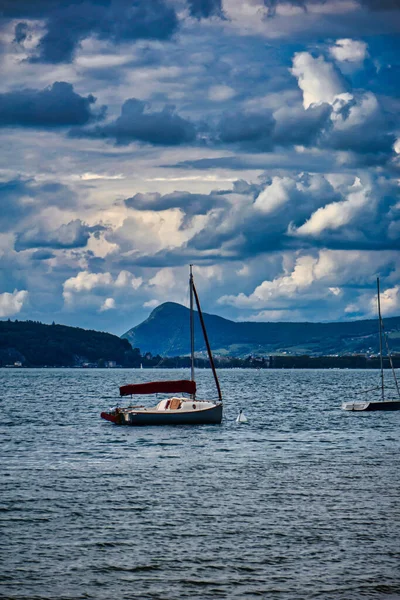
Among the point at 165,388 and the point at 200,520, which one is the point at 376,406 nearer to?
the point at 165,388

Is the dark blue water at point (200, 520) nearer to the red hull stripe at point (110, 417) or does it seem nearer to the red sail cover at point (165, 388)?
the red sail cover at point (165, 388)

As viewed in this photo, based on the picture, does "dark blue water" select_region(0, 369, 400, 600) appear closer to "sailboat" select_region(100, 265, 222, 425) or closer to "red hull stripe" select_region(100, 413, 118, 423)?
"sailboat" select_region(100, 265, 222, 425)

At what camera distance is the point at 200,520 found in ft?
129

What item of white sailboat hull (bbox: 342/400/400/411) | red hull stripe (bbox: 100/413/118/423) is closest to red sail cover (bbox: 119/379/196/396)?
red hull stripe (bbox: 100/413/118/423)

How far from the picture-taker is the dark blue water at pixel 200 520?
29.1 metres

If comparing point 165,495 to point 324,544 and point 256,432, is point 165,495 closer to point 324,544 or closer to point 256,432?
point 324,544

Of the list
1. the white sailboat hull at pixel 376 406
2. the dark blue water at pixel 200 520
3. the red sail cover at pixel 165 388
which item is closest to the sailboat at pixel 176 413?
the red sail cover at pixel 165 388

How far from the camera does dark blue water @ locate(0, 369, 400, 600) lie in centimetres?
2909

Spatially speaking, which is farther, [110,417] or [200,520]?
[110,417]

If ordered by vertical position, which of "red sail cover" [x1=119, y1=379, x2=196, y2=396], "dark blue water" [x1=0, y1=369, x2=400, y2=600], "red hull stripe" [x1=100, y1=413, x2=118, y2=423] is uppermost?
"red sail cover" [x1=119, y1=379, x2=196, y2=396]

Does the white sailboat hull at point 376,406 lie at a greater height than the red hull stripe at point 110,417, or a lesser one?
lesser

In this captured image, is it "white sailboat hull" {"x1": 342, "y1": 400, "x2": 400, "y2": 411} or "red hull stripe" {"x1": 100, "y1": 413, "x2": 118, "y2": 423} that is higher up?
"red hull stripe" {"x1": 100, "y1": 413, "x2": 118, "y2": 423}

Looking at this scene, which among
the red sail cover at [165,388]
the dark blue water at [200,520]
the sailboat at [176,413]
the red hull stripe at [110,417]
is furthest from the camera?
the red hull stripe at [110,417]

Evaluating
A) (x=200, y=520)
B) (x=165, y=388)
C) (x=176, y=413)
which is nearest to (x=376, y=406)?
(x=165, y=388)
